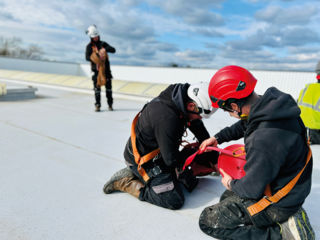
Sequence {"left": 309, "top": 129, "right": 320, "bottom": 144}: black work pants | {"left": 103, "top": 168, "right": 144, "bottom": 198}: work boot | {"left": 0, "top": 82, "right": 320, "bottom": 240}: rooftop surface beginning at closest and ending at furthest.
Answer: {"left": 0, "top": 82, "right": 320, "bottom": 240}: rooftop surface
{"left": 103, "top": 168, "right": 144, "bottom": 198}: work boot
{"left": 309, "top": 129, "right": 320, "bottom": 144}: black work pants

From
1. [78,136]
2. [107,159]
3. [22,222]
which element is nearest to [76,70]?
[78,136]

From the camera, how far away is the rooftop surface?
2.11m

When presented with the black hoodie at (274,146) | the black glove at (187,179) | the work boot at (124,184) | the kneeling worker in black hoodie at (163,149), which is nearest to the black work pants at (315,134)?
the kneeling worker in black hoodie at (163,149)

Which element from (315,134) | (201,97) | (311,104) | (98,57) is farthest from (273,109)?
(98,57)

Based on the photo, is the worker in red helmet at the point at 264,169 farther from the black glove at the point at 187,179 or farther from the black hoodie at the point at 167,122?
the black glove at the point at 187,179

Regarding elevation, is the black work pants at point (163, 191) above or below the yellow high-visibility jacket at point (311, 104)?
below

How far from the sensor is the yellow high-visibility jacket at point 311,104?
4086 mm

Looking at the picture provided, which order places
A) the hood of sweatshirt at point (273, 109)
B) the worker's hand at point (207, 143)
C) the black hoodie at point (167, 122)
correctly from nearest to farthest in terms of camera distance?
the hood of sweatshirt at point (273, 109), the black hoodie at point (167, 122), the worker's hand at point (207, 143)

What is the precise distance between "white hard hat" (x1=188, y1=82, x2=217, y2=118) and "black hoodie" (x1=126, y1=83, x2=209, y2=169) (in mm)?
67

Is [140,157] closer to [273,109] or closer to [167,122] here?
[167,122]

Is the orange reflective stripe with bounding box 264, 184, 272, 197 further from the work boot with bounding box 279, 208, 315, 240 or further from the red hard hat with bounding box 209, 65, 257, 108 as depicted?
the red hard hat with bounding box 209, 65, 257, 108

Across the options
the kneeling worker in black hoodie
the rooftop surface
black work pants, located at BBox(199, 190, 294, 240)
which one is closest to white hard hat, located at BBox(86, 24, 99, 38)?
the rooftop surface

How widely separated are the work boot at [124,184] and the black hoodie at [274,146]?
126 centimetres

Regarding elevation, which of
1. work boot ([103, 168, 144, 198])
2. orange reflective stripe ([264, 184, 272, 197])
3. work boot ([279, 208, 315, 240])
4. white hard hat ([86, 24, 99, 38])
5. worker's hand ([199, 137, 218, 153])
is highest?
white hard hat ([86, 24, 99, 38])
